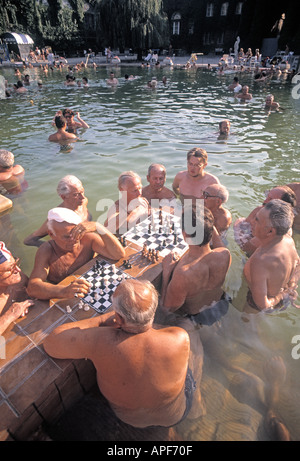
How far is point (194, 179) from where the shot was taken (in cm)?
627

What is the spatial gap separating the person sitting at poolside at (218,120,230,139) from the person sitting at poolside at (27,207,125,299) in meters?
8.24

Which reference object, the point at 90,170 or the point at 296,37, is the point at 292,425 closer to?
the point at 90,170

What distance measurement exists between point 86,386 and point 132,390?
87 cm

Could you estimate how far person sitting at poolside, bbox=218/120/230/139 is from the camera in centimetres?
1016

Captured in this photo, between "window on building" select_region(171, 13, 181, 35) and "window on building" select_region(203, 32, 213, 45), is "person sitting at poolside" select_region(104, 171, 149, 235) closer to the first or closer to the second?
"window on building" select_region(203, 32, 213, 45)

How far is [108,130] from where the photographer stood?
1214 cm

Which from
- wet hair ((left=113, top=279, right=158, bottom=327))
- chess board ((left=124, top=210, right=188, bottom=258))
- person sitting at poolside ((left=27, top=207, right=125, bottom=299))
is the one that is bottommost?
chess board ((left=124, top=210, right=188, bottom=258))

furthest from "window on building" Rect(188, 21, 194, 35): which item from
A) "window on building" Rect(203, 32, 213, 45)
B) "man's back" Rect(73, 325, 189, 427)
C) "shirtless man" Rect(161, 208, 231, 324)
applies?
"man's back" Rect(73, 325, 189, 427)

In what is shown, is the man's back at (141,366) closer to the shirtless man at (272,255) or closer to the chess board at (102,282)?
the chess board at (102,282)

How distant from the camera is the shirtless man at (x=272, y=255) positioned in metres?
3.33

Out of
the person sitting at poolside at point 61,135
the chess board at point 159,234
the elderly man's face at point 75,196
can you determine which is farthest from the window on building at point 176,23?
the chess board at point 159,234

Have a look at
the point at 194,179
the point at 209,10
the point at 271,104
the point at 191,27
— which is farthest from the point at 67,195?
the point at 209,10

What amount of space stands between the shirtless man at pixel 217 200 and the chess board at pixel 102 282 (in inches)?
81.0
